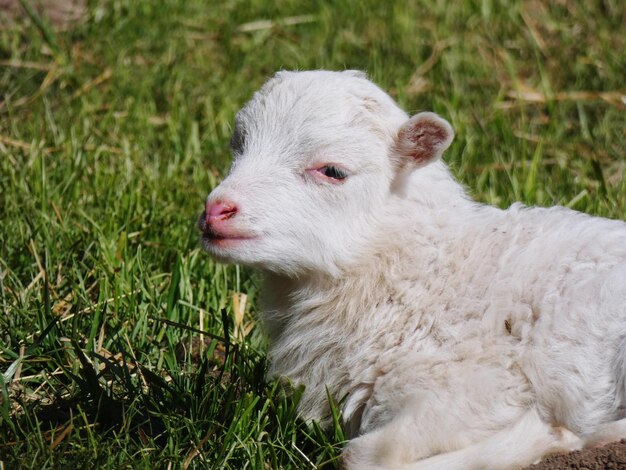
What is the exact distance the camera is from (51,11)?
823 cm

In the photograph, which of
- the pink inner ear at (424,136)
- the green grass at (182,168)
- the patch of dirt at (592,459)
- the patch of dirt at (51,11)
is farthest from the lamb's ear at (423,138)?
the patch of dirt at (51,11)

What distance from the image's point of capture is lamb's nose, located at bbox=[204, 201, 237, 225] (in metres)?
4.12

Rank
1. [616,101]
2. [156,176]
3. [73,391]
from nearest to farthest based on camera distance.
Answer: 1. [73,391]
2. [156,176]
3. [616,101]

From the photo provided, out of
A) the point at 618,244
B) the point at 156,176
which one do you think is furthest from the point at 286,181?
the point at 156,176

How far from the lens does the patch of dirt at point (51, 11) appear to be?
8.03 m

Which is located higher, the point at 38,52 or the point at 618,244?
the point at 38,52

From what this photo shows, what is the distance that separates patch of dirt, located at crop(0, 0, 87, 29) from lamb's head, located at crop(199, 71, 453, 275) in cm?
414

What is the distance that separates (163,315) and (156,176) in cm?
152

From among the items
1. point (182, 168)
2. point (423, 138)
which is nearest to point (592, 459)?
point (423, 138)

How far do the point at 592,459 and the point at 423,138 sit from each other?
1527mm

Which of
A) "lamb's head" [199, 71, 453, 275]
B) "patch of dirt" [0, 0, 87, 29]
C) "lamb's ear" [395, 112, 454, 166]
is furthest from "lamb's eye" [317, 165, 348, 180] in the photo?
"patch of dirt" [0, 0, 87, 29]

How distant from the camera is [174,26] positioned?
28.1 ft

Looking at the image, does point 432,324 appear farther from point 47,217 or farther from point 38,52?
point 38,52

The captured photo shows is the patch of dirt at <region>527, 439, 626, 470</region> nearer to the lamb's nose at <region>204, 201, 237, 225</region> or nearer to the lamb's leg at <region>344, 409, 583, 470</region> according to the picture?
the lamb's leg at <region>344, 409, 583, 470</region>
